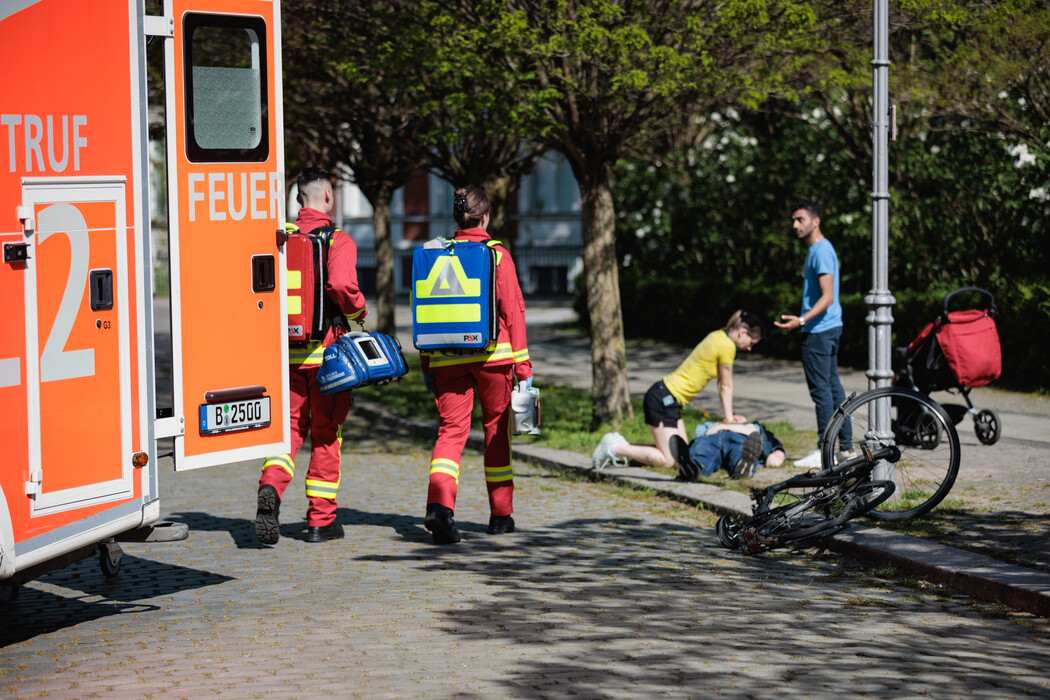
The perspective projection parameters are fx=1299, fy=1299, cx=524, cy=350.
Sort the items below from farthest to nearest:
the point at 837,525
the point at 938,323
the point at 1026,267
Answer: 1. the point at 1026,267
2. the point at 938,323
3. the point at 837,525

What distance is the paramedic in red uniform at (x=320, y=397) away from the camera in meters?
7.49

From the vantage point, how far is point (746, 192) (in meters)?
20.0

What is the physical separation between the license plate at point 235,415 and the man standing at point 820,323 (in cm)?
413

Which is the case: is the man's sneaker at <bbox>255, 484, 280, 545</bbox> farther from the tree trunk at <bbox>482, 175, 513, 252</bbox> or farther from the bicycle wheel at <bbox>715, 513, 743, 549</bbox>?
the tree trunk at <bbox>482, 175, 513, 252</bbox>

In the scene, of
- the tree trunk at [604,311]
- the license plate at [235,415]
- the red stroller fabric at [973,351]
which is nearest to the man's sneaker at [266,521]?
the license plate at [235,415]

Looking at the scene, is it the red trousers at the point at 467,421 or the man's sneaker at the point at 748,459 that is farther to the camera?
the man's sneaker at the point at 748,459

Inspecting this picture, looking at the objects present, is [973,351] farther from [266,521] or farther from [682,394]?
[266,521]

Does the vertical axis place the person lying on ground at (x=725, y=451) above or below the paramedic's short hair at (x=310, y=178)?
below

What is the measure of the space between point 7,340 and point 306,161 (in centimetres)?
2164

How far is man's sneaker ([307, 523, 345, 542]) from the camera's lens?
303 inches

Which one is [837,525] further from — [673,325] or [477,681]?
[673,325]

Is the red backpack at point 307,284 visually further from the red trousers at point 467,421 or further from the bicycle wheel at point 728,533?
the bicycle wheel at point 728,533

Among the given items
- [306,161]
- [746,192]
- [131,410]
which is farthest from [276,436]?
[306,161]

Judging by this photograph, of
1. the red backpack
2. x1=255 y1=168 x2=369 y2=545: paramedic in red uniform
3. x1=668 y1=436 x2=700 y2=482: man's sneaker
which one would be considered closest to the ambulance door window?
the red backpack
